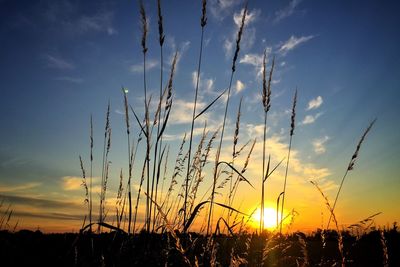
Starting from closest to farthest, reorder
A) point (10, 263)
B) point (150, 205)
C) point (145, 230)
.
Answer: point (150, 205) → point (145, 230) → point (10, 263)

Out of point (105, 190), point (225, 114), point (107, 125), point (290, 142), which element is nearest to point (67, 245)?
point (105, 190)

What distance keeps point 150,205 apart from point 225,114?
1.03 meters

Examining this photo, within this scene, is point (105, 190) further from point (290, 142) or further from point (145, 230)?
point (290, 142)

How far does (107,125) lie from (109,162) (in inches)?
19.6

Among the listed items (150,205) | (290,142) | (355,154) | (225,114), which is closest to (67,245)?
(150,205)

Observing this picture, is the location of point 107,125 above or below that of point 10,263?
above

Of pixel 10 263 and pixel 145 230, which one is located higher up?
pixel 145 230

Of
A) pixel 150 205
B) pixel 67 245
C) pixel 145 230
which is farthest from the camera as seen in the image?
pixel 67 245

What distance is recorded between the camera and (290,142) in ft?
10.1

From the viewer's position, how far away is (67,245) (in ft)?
14.0

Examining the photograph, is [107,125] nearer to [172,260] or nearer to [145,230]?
[145,230]

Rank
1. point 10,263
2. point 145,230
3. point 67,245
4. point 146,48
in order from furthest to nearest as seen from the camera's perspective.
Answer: point 67,245 < point 10,263 < point 145,230 < point 146,48

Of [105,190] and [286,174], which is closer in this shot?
[286,174]

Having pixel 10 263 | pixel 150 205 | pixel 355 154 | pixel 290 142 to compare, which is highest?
pixel 290 142
